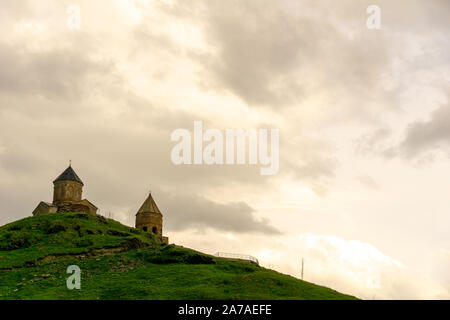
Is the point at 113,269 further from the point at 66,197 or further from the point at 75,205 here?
the point at 66,197

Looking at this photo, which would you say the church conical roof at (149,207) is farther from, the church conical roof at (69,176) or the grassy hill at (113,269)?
the church conical roof at (69,176)

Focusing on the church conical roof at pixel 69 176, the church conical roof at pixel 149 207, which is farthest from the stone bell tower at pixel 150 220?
the church conical roof at pixel 69 176

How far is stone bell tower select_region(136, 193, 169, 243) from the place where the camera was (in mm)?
93625

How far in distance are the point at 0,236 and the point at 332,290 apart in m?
49.6

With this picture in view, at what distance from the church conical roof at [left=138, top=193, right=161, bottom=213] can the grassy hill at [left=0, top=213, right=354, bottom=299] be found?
827cm

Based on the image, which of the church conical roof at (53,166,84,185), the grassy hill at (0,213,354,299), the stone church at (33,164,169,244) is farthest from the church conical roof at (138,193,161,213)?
the church conical roof at (53,166,84,185)

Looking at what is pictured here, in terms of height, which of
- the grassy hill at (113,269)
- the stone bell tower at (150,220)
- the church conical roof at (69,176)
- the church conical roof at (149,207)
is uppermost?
the church conical roof at (69,176)

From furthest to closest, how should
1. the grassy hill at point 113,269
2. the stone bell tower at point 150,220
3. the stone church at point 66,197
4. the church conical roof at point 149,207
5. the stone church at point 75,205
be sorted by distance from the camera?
the church conical roof at point 149,207 < the stone bell tower at point 150,220 < the stone church at point 75,205 < the stone church at point 66,197 < the grassy hill at point 113,269

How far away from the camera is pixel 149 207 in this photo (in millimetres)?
94938

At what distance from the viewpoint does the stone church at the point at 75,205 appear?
93.1 m

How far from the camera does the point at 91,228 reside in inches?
3132

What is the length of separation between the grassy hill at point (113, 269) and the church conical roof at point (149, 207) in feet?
27.1

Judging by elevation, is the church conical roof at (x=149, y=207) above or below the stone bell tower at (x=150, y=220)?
above

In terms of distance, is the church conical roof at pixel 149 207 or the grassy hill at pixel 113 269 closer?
the grassy hill at pixel 113 269
